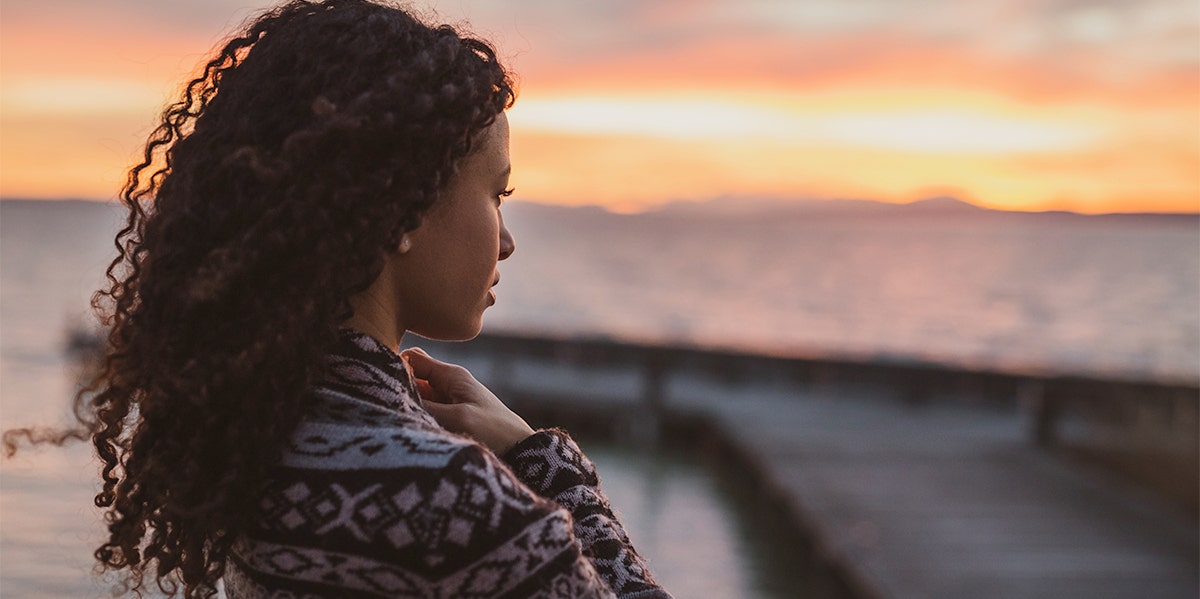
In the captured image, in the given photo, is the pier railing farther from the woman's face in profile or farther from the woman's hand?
the woman's face in profile

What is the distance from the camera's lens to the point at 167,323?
4.13 ft

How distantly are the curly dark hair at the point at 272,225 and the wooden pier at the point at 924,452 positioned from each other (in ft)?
19.2

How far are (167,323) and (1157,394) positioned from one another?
10404 millimetres

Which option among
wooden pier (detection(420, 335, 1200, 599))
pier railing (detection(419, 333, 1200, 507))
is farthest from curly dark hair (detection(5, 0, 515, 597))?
pier railing (detection(419, 333, 1200, 507))

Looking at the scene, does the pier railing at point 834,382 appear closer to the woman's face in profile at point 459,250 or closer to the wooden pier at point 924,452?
the wooden pier at point 924,452

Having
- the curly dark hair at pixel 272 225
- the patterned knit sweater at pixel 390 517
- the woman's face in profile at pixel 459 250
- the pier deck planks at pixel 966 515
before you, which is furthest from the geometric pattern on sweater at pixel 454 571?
the pier deck planks at pixel 966 515

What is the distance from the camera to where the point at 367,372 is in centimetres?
127

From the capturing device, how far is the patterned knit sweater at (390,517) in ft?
3.76

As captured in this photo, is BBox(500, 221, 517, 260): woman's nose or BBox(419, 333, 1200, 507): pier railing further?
BBox(419, 333, 1200, 507): pier railing

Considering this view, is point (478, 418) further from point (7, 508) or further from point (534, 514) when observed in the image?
point (7, 508)

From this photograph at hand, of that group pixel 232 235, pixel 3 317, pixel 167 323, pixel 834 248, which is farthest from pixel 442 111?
pixel 834 248

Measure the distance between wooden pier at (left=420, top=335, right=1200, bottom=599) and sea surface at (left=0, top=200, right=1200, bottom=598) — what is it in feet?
1.98

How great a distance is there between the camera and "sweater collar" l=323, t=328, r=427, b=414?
1.26 metres

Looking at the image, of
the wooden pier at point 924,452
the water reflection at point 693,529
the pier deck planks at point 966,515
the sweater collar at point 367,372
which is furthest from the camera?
the water reflection at point 693,529
